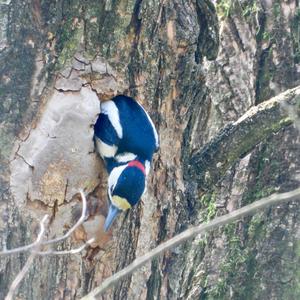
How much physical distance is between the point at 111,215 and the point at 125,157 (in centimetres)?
44

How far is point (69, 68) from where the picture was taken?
3.09 metres

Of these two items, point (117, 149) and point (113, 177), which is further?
point (117, 149)

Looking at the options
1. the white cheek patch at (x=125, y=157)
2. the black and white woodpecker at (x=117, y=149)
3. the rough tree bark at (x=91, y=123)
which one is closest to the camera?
the rough tree bark at (x=91, y=123)

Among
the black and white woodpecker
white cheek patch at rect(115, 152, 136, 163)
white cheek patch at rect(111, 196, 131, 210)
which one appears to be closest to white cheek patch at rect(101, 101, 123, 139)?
the black and white woodpecker

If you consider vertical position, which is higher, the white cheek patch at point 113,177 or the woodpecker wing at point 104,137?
the woodpecker wing at point 104,137

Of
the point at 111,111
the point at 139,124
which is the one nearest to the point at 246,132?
the point at 139,124

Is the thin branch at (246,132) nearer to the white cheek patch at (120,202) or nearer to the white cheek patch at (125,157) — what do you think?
the white cheek patch at (125,157)

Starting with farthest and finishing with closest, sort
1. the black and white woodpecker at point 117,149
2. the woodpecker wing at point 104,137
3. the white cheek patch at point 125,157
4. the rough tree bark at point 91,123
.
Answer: the white cheek patch at point 125,157
the woodpecker wing at point 104,137
the black and white woodpecker at point 117,149
the rough tree bark at point 91,123

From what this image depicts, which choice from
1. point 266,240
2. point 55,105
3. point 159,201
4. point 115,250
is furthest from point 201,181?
point 266,240

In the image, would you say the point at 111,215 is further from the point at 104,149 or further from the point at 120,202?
the point at 104,149

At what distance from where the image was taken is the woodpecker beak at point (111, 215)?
311 centimetres

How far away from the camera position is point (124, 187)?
3.21 m

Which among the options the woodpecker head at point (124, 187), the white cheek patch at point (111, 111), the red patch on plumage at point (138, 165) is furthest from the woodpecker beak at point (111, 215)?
the white cheek patch at point (111, 111)

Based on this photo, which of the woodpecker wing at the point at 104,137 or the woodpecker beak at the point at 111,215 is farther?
the woodpecker wing at the point at 104,137
